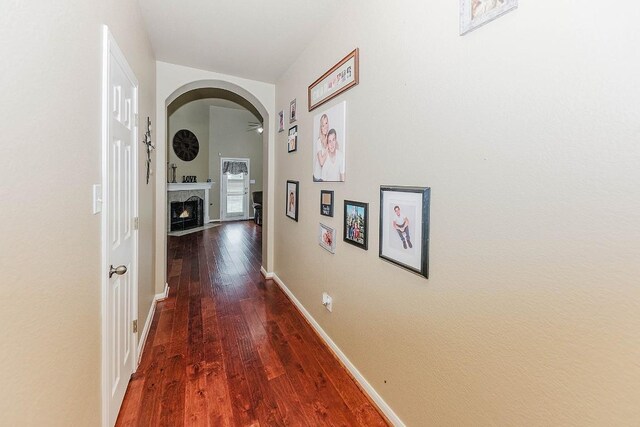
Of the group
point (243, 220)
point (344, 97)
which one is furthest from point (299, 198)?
point (243, 220)

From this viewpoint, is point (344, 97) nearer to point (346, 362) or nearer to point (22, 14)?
point (22, 14)

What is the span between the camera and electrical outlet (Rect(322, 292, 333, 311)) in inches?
90.2

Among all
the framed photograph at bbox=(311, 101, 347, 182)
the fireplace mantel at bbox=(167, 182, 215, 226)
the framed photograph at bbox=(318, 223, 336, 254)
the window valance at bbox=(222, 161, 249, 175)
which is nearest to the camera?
the framed photograph at bbox=(311, 101, 347, 182)

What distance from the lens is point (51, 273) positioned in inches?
33.9

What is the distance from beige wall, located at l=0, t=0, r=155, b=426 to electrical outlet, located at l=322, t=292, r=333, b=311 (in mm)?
1512

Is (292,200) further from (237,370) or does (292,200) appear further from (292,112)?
(237,370)

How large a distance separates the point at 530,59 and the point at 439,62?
405mm

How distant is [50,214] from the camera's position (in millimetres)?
849

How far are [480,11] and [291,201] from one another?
236 centimetres

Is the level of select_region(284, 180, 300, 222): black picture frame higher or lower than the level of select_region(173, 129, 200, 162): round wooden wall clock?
lower

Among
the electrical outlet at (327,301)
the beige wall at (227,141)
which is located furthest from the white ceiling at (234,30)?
the beige wall at (227,141)

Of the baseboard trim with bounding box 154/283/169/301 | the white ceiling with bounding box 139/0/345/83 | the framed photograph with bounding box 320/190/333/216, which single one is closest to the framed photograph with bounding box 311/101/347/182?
the framed photograph with bounding box 320/190/333/216

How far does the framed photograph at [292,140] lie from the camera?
2.98 metres

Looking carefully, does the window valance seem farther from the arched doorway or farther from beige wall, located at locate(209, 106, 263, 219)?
the arched doorway
